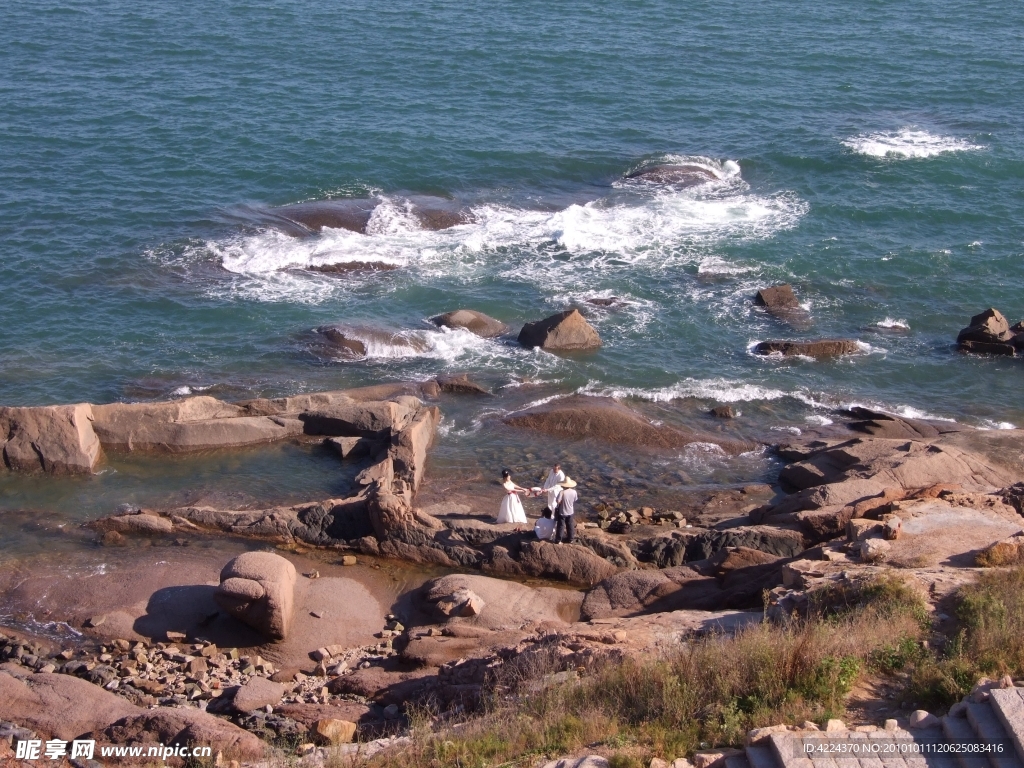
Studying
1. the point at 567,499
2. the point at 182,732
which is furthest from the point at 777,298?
the point at 182,732

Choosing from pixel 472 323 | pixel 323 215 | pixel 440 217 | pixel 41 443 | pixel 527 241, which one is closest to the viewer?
pixel 41 443

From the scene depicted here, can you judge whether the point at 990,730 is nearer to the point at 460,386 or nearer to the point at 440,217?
the point at 460,386

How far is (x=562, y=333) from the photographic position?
1085 inches

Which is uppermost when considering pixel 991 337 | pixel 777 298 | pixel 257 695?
pixel 777 298

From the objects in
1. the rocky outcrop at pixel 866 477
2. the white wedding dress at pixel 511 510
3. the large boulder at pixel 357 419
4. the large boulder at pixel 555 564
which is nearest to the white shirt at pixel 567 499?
the large boulder at pixel 555 564

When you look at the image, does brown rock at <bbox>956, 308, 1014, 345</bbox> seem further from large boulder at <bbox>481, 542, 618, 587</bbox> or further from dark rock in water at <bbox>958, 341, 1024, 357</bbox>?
large boulder at <bbox>481, 542, 618, 587</bbox>

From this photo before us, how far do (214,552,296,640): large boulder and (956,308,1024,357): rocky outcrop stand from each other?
2062cm

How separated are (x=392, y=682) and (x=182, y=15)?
4501 cm

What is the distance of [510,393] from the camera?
25859 mm

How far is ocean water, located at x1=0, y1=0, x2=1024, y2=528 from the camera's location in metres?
27.2

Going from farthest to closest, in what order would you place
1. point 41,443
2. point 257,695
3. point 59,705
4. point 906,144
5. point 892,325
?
point 906,144 < point 892,325 < point 41,443 < point 257,695 < point 59,705

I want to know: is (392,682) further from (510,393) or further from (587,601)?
(510,393)

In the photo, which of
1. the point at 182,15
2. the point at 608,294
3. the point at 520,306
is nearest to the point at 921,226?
the point at 608,294

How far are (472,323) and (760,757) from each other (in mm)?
20075
